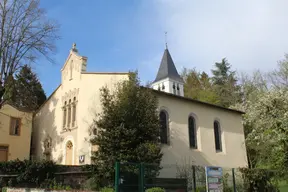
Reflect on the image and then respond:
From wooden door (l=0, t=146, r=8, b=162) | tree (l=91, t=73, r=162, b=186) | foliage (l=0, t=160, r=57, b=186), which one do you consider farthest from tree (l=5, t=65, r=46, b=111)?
tree (l=91, t=73, r=162, b=186)

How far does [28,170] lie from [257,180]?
14.8 m

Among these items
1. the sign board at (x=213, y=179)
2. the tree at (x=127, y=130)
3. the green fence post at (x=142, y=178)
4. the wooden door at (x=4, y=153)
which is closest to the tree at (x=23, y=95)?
the wooden door at (x=4, y=153)

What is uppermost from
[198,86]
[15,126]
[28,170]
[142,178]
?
[198,86]

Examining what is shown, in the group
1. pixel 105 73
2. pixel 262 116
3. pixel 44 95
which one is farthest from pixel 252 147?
pixel 44 95

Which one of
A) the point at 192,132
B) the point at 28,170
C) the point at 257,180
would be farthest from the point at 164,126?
the point at 28,170

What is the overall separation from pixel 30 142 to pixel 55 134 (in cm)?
362

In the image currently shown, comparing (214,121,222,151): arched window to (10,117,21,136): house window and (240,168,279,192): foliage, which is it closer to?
(240,168,279,192): foliage

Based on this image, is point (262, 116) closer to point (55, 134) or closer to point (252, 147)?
point (252, 147)

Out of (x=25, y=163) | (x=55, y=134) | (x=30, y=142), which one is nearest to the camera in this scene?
(x=25, y=163)

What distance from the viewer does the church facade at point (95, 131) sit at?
23344 millimetres

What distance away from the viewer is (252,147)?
32125 mm

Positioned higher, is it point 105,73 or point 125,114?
point 105,73

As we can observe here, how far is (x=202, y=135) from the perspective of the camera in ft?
85.7

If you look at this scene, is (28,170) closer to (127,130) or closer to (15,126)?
(127,130)
